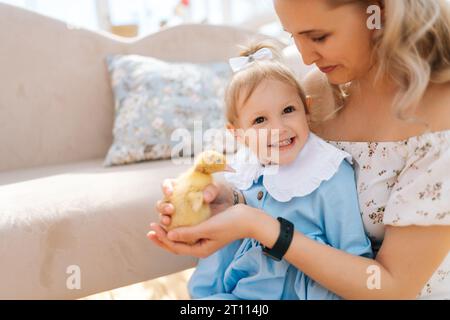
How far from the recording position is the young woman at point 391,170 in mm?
765

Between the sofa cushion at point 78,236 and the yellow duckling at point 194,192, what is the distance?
1.82 ft

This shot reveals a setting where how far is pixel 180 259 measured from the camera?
1.46 metres

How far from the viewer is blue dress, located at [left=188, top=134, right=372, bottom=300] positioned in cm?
88

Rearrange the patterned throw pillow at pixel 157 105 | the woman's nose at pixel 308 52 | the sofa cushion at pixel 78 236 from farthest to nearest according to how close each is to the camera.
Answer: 1. the patterned throw pillow at pixel 157 105
2. the sofa cushion at pixel 78 236
3. the woman's nose at pixel 308 52

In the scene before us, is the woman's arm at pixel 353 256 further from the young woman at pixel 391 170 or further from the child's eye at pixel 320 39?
the child's eye at pixel 320 39

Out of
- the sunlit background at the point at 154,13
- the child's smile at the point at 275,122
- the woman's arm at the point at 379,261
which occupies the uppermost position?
the sunlit background at the point at 154,13

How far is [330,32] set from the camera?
82 centimetres

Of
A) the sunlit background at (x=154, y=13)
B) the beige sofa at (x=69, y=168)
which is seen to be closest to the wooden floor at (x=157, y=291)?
the beige sofa at (x=69, y=168)

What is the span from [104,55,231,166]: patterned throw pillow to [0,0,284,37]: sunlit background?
3.49ft

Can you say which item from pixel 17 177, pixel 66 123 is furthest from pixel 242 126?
pixel 66 123

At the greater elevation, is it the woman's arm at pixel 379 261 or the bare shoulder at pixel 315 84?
the bare shoulder at pixel 315 84

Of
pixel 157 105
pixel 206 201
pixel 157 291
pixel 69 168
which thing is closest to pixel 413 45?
pixel 206 201
